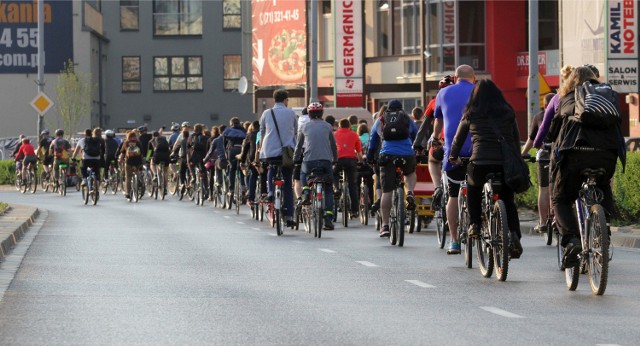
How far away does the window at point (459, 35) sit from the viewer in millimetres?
56188

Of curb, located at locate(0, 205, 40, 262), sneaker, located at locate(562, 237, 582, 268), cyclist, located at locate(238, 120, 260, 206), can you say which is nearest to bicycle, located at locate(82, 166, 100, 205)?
curb, located at locate(0, 205, 40, 262)

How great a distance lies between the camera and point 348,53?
54906 millimetres

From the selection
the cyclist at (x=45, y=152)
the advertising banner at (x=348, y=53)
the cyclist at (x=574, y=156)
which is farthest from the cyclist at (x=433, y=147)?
the advertising banner at (x=348, y=53)

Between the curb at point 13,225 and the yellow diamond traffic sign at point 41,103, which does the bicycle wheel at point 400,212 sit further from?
the yellow diamond traffic sign at point 41,103

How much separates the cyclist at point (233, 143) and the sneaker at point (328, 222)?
8862 millimetres

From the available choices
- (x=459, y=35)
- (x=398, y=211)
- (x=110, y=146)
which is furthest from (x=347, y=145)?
(x=459, y=35)

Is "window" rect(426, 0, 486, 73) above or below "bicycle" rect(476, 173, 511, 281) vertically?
above

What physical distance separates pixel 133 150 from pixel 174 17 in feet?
199

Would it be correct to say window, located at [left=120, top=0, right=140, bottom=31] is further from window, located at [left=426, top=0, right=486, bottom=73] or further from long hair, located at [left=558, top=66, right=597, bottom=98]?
long hair, located at [left=558, top=66, right=597, bottom=98]

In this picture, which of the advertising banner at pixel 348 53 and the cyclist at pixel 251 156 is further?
the advertising banner at pixel 348 53

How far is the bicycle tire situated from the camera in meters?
14.5

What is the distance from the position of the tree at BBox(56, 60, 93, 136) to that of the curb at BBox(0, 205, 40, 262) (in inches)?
1874

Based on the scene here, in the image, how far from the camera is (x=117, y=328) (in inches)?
418

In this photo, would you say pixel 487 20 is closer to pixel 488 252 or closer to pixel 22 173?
pixel 22 173
